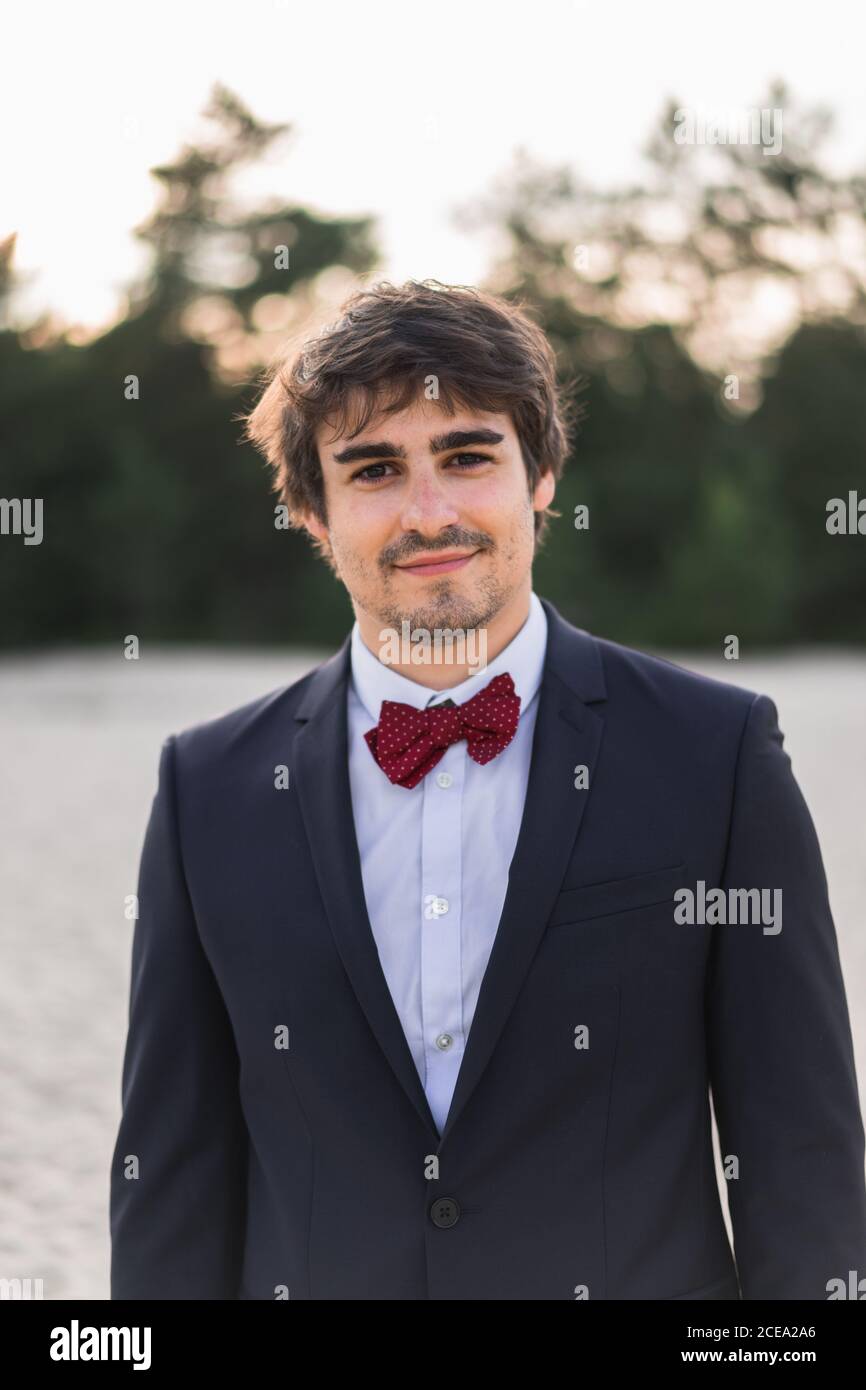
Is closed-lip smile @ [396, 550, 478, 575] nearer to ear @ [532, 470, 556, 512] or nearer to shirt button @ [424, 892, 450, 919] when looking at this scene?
ear @ [532, 470, 556, 512]

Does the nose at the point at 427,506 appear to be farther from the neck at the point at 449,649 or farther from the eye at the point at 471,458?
the neck at the point at 449,649

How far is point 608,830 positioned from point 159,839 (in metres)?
0.79

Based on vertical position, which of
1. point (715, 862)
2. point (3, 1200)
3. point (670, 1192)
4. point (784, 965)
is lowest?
point (3, 1200)

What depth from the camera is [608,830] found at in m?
2.27

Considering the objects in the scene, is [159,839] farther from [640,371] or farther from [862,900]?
[640,371]

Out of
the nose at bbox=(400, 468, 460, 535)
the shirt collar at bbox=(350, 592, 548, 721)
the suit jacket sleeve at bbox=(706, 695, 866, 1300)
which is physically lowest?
the suit jacket sleeve at bbox=(706, 695, 866, 1300)

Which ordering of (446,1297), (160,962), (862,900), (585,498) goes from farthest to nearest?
(585,498), (862,900), (160,962), (446,1297)

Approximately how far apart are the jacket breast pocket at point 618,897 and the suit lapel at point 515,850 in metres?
0.03

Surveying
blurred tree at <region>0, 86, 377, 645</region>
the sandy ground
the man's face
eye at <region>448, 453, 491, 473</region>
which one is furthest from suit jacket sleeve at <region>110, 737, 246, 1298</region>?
blurred tree at <region>0, 86, 377, 645</region>

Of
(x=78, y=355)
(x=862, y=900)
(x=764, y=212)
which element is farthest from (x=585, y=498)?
(x=862, y=900)

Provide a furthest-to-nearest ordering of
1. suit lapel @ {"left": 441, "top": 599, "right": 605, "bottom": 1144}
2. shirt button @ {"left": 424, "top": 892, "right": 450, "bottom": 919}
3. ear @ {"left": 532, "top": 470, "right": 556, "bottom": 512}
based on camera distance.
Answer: ear @ {"left": 532, "top": 470, "right": 556, "bottom": 512} < shirt button @ {"left": 424, "top": 892, "right": 450, "bottom": 919} < suit lapel @ {"left": 441, "top": 599, "right": 605, "bottom": 1144}

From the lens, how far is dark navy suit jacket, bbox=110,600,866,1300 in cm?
220

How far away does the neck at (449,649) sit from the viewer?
8.16 ft

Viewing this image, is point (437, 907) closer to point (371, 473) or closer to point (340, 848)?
point (340, 848)
